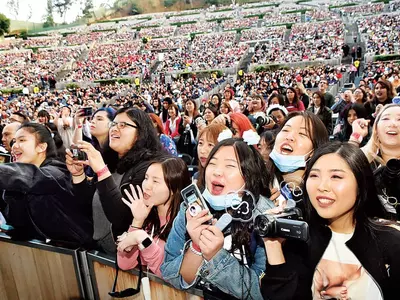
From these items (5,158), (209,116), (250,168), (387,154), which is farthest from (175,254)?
(209,116)

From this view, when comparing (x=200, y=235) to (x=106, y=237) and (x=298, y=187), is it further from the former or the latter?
(x=106, y=237)

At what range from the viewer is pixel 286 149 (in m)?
2.56

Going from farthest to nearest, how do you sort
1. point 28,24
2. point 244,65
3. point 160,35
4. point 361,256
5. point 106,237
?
point 28,24
point 160,35
point 244,65
point 106,237
point 361,256

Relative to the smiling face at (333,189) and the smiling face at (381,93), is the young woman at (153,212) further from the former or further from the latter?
the smiling face at (381,93)

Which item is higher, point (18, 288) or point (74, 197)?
point (74, 197)

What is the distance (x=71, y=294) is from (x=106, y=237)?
1.53 feet

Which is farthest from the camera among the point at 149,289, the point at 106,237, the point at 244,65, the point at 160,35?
the point at 160,35

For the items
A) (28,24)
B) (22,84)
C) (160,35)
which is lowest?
(22,84)

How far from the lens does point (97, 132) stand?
346 centimetres

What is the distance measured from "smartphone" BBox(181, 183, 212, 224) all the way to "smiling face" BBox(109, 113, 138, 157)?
1304 mm

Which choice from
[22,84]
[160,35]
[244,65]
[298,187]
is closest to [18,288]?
[298,187]

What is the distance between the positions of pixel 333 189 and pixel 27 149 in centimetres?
227

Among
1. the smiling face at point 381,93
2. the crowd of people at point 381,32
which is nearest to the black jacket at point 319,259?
the smiling face at point 381,93

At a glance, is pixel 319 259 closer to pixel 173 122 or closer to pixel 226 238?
pixel 226 238
